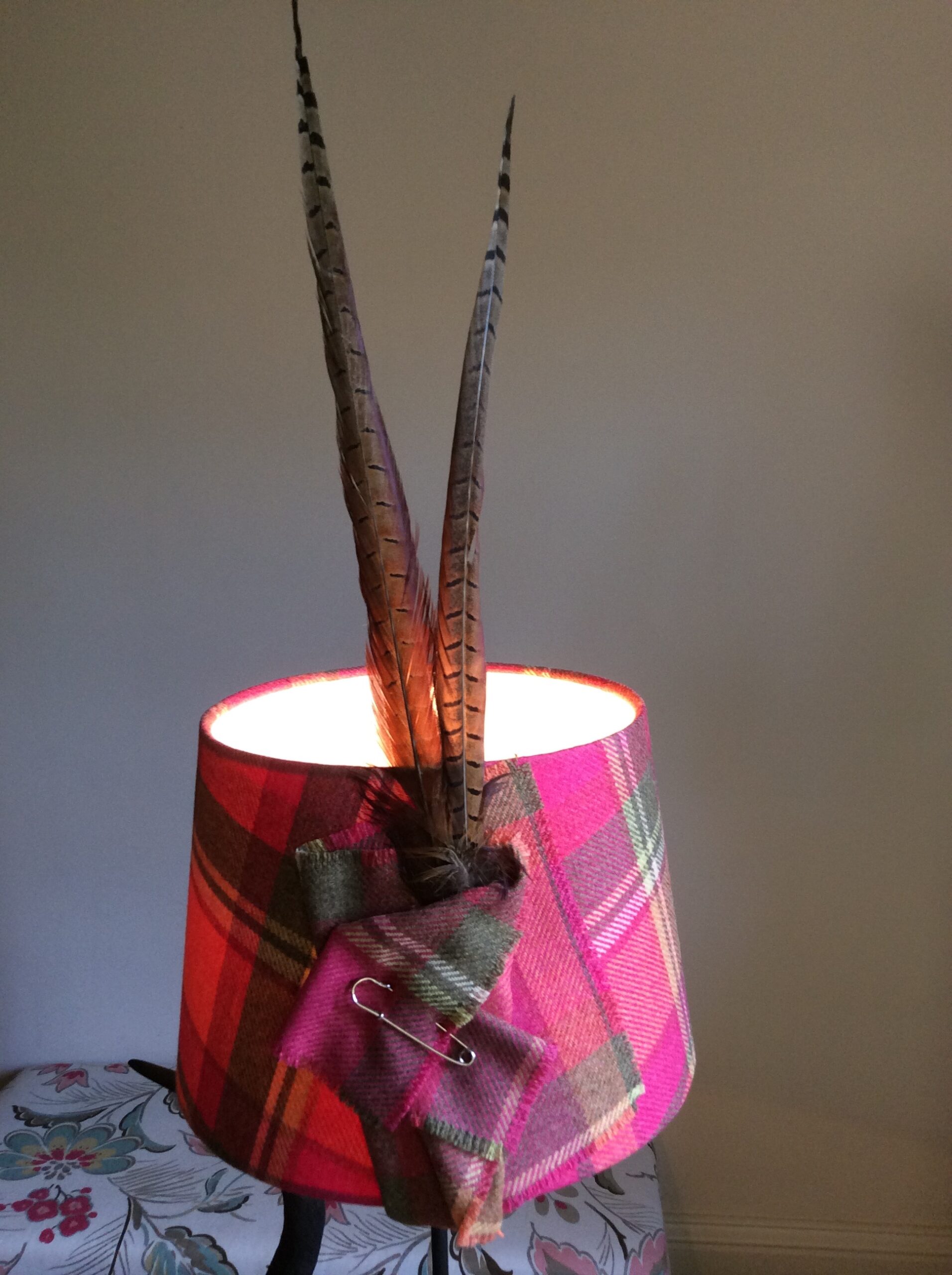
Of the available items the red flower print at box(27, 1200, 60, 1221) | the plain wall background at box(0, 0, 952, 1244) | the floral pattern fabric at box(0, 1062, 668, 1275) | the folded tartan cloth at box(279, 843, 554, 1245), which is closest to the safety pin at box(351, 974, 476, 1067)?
the folded tartan cloth at box(279, 843, 554, 1245)

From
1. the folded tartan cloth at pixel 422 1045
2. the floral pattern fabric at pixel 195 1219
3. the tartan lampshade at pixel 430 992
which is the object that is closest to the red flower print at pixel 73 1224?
the floral pattern fabric at pixel 195 1219

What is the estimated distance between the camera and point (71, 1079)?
135 centimetres

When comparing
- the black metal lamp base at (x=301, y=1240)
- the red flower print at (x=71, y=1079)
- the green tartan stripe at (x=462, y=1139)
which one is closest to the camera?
the green tartan stripe at (x=462, y=1139)

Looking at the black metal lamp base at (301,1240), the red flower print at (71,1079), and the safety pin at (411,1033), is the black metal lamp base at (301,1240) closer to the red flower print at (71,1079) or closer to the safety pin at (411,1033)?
the safety pin at (411,1033)

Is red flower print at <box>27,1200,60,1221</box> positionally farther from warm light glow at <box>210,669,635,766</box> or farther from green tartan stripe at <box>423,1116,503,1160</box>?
green tartan stripe at <box>423,1116,503,1160</box>

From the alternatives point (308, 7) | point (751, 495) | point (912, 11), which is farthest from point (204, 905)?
point (912, 11)

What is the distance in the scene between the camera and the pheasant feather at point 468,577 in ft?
1.60

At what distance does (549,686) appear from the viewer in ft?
2.62

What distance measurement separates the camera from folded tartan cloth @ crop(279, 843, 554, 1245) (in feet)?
1.45

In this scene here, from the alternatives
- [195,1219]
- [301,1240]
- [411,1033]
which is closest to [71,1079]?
[195,1219]

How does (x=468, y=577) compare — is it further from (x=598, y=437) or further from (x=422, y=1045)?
(x=598, y=437)

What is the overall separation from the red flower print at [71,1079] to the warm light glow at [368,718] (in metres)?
0.91

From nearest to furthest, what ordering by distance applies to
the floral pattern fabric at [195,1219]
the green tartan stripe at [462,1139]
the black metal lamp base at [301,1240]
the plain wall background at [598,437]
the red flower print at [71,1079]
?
the green tartan stripe at [462,1139], the black metal lamp base at [301,1240], the floral pattern fabric at [195,1219], the plain wall background at [598,437], the red flower print at [71,1079]

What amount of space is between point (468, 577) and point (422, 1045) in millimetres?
256
